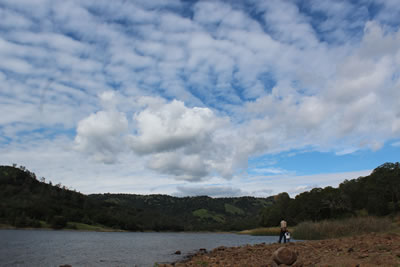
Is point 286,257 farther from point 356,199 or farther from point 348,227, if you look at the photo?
point 356,199

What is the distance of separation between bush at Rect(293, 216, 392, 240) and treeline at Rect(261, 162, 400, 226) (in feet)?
165

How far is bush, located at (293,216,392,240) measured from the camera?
41.4 m

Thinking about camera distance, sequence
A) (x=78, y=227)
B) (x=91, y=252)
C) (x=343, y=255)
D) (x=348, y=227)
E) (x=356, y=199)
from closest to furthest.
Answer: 1. (x=343, y=255)
2. (x=348, y=227)
3. (x=91, y=252)
4. (x=356, y=199)
5. (x=78, y=227)

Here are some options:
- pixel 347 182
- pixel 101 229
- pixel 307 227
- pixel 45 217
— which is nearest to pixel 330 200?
pixel 347 182

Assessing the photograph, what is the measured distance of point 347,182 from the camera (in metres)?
127

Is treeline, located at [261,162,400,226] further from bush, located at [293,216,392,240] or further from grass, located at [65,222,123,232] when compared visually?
grass, located at [65,222,123,232]

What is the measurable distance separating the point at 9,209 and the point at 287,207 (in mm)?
154451

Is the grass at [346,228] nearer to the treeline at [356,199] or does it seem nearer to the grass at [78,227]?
the treeline at [356,199]

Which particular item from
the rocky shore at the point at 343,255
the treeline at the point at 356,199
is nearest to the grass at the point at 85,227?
the treeline at the point at 356,199

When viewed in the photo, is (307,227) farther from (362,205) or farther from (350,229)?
(362,205)

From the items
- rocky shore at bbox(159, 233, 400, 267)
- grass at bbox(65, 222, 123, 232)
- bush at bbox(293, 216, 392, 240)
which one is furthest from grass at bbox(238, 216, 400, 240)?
grass at bbox(65, 222, 123, 232)

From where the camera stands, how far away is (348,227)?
42688 mm

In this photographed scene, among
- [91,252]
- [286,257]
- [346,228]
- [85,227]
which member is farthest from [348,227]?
[85,227]

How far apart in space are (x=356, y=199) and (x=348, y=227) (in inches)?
2948
